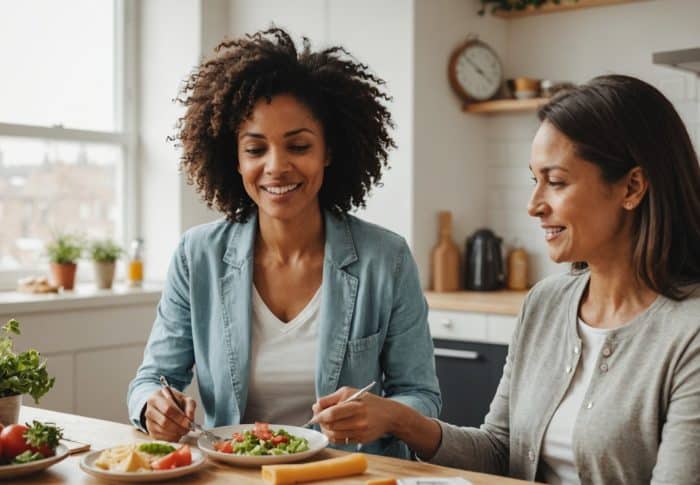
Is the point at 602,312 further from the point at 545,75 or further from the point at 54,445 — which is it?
the point at 545,75

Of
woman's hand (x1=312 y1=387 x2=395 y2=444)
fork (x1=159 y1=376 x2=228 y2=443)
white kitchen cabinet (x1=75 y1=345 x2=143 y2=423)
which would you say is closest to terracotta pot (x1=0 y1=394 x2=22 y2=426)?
fork (x1=159 y1=376 x2=228 y2=443)

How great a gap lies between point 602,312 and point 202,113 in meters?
1.08

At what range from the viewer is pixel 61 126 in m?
4.35

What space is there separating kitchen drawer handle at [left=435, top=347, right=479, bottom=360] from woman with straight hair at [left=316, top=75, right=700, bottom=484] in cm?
208

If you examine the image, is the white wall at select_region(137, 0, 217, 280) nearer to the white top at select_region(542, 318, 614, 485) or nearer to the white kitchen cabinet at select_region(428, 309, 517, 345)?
the white kitchen cabinet at select_region(428, 309, 517, 345)

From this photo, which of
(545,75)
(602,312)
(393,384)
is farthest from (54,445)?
(545,75)

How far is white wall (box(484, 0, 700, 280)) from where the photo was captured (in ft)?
13.7

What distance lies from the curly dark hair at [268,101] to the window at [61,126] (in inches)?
81.1

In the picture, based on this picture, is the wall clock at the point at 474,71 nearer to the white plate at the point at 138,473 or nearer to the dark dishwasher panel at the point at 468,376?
the dark dishwasher panel at the point at 468,376

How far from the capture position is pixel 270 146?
213cm

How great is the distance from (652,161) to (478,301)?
2.35m

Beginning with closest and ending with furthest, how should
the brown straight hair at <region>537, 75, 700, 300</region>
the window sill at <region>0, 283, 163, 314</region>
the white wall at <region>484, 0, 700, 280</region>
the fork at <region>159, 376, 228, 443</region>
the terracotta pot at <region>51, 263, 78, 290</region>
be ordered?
the brown straight hair at <region>537, 75, 700, 300</region>
the fork at <region>159, 376, 228, 443</region>
the window sill at <region>0, 283, 163, 314</region>
the terracotta pot at <region>51, 263, 78, 290</region>
the white wall at <region>484, 0, 700, 280</region>

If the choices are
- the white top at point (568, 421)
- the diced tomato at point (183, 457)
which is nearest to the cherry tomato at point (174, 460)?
the diced tomato at point (183, 457)

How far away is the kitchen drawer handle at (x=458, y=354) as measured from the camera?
392 centimetres
